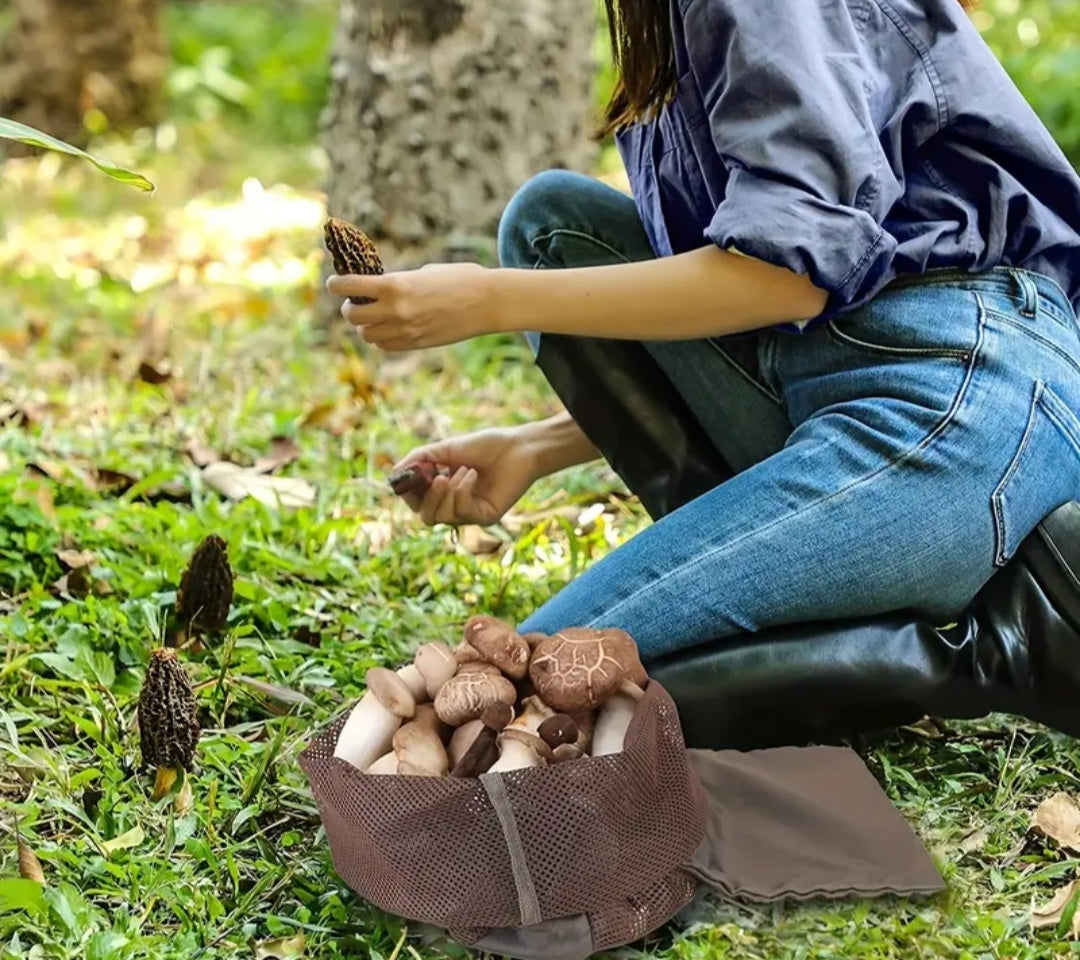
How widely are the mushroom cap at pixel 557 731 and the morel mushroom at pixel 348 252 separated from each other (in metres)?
0.53

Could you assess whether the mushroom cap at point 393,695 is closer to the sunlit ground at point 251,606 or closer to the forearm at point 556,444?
the sunlit ground at point 251,606

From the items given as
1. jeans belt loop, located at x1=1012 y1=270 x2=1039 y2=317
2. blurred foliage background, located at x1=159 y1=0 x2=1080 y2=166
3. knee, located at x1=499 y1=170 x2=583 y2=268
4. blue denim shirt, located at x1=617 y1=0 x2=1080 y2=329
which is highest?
blue denim shirt, located at x1=617 y1=0 x2=1080 y2=329

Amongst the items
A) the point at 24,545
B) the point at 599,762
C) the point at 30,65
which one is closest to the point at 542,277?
the point at 599,762

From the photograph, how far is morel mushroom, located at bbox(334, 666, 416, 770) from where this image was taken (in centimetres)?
158

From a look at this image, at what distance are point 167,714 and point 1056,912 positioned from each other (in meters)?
0.96

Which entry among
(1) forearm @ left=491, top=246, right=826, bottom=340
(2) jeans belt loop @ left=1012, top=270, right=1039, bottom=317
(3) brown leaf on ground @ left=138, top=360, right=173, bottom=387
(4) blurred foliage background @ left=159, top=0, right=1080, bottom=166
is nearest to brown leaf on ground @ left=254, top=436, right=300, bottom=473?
(3) brown leaf on ground @ left=138, top=360, right=173, bottom=387

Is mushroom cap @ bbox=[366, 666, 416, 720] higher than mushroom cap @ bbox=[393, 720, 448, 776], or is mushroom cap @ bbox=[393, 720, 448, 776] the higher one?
mushroom cap @ bbox=[366, 666, 416, 720]

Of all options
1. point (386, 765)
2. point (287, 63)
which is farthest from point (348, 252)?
point (287, 63)

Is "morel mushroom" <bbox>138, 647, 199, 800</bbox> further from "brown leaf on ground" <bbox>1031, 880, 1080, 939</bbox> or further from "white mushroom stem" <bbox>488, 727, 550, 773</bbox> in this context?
"brown leaf on ground" <bbox>1031, 880, 1080, 939</bbox>

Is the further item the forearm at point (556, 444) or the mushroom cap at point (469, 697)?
the forearm at point (556, 444)

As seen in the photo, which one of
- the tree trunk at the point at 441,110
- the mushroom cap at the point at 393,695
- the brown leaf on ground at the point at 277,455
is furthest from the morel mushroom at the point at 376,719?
the tree trunk at the point at 441,110

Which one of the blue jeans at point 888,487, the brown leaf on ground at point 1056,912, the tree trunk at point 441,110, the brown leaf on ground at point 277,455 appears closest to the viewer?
the brown leaf on ground at point 1056,912

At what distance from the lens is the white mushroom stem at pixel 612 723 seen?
1.58 m

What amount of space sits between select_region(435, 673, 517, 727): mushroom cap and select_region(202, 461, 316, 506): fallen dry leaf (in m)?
1.01
